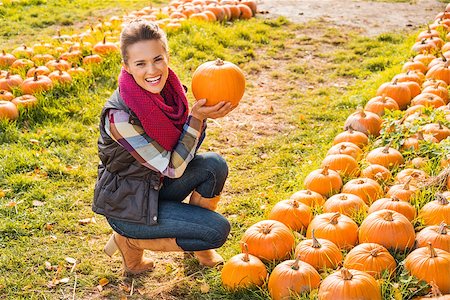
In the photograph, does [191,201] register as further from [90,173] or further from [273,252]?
[90,173]

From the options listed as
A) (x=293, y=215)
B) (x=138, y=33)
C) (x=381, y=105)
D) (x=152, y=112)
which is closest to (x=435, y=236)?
(x=293, y=215)

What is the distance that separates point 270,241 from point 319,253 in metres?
0.33

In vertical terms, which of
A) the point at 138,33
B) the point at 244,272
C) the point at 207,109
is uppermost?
the point at 138,33

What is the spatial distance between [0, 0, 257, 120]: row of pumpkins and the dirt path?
2.85 feet

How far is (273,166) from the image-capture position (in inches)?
225

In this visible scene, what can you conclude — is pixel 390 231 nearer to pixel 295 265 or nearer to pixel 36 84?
pixel 295 265

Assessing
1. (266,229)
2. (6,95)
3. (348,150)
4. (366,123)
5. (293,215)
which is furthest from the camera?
(6,95)

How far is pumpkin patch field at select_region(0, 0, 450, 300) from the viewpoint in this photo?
148 inches

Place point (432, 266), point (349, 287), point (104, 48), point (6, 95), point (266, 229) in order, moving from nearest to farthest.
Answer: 1. point (349, 287)
2. point (432, 266)
3. point (266, 229)
4. point (6, 95)
5. point (104, 48)

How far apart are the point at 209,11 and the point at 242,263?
6.81m

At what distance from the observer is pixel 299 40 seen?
927 cm

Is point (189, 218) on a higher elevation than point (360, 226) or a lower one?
higher

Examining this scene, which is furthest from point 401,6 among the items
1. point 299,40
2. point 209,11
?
point 209,11

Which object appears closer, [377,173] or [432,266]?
[432,266]
